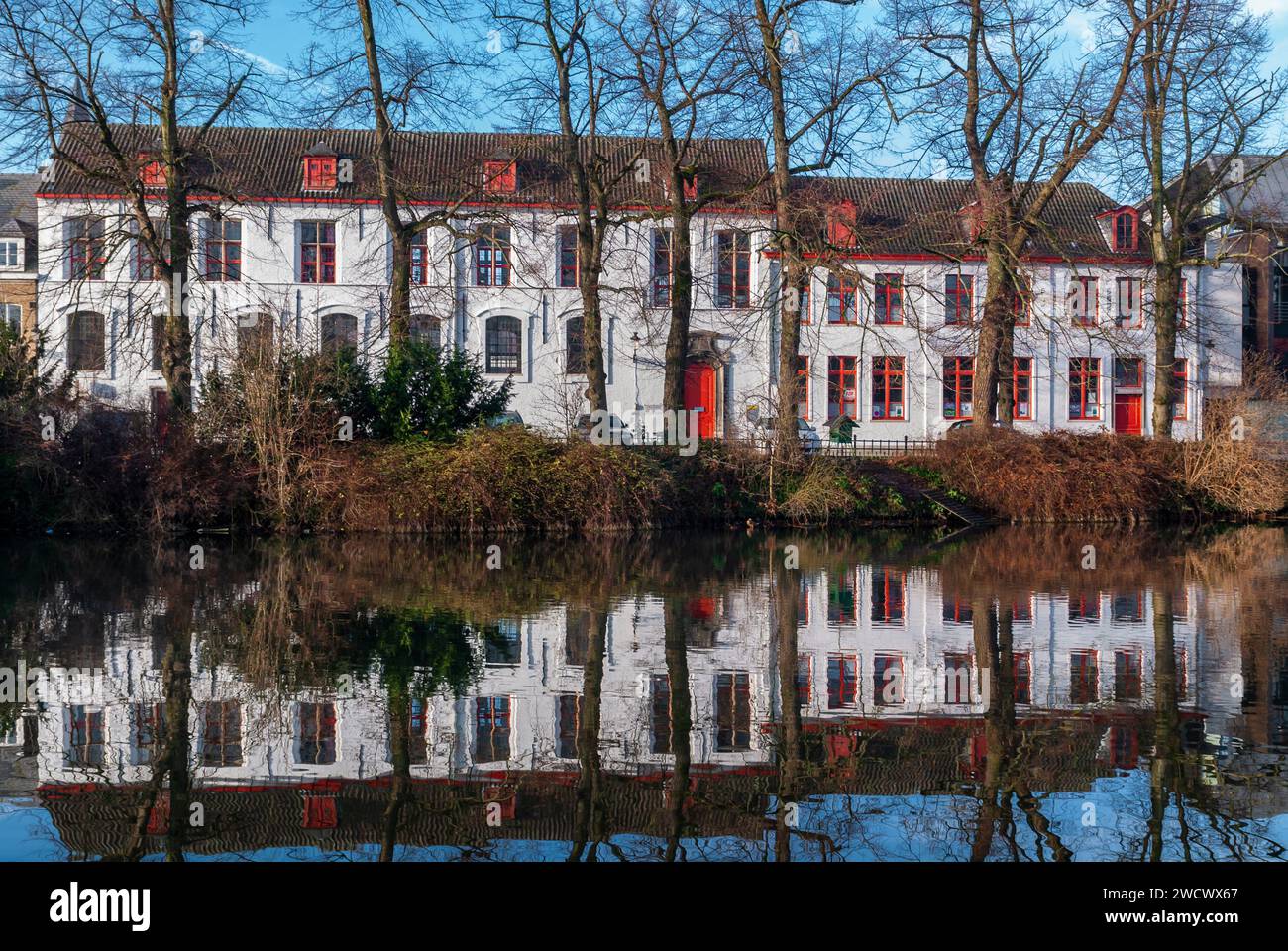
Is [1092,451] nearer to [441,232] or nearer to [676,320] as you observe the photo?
[676,320]

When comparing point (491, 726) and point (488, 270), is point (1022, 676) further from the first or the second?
point (488, 270)

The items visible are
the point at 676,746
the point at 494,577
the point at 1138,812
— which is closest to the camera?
the point at 1138,812

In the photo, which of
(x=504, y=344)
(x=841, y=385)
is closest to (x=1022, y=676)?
(x=504, y=344)

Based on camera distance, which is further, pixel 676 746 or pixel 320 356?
pixel 320 356

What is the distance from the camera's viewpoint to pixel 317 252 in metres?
42.2

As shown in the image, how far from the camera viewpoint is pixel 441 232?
42.0 m

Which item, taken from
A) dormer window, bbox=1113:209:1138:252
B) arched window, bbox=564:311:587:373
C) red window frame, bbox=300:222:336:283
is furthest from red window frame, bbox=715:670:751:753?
dormer window, bbox=1113:209:1138:252

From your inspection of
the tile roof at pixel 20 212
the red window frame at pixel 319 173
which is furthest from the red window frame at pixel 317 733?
the tile roof at pixel 20 212

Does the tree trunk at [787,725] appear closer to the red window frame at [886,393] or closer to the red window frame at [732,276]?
the red window frame at [732,276]

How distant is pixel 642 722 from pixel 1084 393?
41.1 metres

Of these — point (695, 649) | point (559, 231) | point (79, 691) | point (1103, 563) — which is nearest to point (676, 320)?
point (1103, 563)

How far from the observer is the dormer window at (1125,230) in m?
44.3

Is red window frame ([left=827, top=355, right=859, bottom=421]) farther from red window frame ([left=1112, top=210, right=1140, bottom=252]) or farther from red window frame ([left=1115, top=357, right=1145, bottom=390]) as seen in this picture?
red window frame ([left=1112, top=210, right=1140, bottom=252])

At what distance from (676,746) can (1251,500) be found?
2519 cm
